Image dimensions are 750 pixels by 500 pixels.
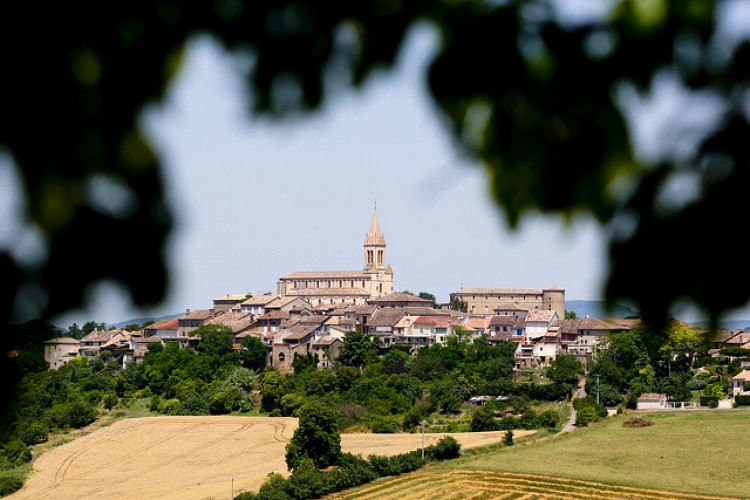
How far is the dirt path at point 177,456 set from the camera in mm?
43875

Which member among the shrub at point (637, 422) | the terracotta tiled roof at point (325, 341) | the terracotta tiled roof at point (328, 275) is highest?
the terracotta tiled roof at point (328, 275)

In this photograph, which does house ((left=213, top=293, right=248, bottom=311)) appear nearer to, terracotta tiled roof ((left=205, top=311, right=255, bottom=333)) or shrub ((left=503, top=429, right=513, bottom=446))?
terracotta tiled roof ((left=205, top=311, right=255, bottom=333))

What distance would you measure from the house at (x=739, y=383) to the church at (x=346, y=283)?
48.4 m

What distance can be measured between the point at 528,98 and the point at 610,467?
4557 centimetres

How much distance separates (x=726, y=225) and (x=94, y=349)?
83.8 meters

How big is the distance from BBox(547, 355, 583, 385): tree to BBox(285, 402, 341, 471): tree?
843 inches

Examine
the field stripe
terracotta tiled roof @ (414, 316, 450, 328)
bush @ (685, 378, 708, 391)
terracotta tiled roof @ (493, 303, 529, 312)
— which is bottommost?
the field stripe

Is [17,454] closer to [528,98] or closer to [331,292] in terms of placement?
[528,98]

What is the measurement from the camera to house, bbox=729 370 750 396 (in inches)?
2316

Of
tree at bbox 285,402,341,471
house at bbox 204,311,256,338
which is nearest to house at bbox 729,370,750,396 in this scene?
tree at bbox 285,402,341,471

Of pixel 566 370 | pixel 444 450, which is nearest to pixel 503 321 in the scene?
pixel 566 370

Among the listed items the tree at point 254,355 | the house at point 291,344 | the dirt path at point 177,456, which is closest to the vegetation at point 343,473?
the dirt path at point 177,456

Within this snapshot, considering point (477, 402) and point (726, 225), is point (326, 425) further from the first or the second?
point (726, 225)

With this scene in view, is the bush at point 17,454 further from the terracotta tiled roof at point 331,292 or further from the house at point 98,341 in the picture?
the terracotta tiled roof at point 331,292
